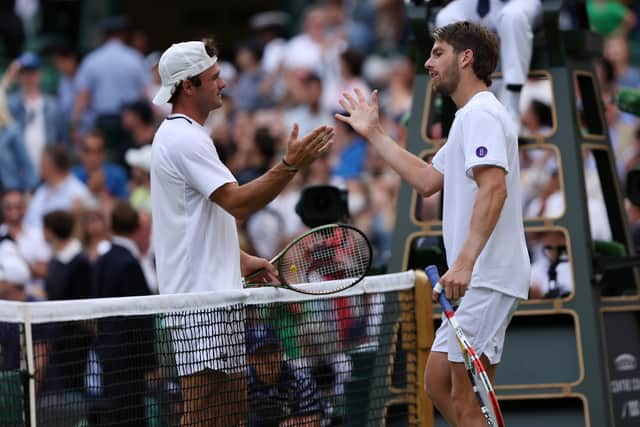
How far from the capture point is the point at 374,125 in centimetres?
745

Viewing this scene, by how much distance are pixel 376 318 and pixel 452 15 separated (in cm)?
221

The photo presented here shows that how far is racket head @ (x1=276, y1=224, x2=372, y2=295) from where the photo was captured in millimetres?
7223

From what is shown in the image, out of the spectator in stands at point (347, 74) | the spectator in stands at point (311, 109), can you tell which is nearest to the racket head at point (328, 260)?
the spectator in stands at point (311, 109)

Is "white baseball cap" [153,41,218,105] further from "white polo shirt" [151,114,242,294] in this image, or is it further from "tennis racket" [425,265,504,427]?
"tennis racket" [425,265,504,427]

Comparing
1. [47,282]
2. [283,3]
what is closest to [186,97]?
[47,282]

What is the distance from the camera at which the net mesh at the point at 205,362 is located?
6.43 meters

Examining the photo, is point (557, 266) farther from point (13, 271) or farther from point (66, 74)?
point (66, 74)

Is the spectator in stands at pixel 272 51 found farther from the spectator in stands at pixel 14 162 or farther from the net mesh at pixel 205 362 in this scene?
the net mesh at pixel 205 362

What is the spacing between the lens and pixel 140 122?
17109mm

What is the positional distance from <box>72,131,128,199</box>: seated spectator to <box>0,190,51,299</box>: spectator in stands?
141cm

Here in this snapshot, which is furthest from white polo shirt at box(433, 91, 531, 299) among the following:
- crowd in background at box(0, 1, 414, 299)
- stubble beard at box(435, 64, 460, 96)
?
crowd in background at box(0, 1, 414, 299)

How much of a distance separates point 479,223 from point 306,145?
86 centimetres

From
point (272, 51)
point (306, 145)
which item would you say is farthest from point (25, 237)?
point (306, 145)

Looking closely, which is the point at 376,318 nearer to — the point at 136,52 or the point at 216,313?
the point at 216,313
